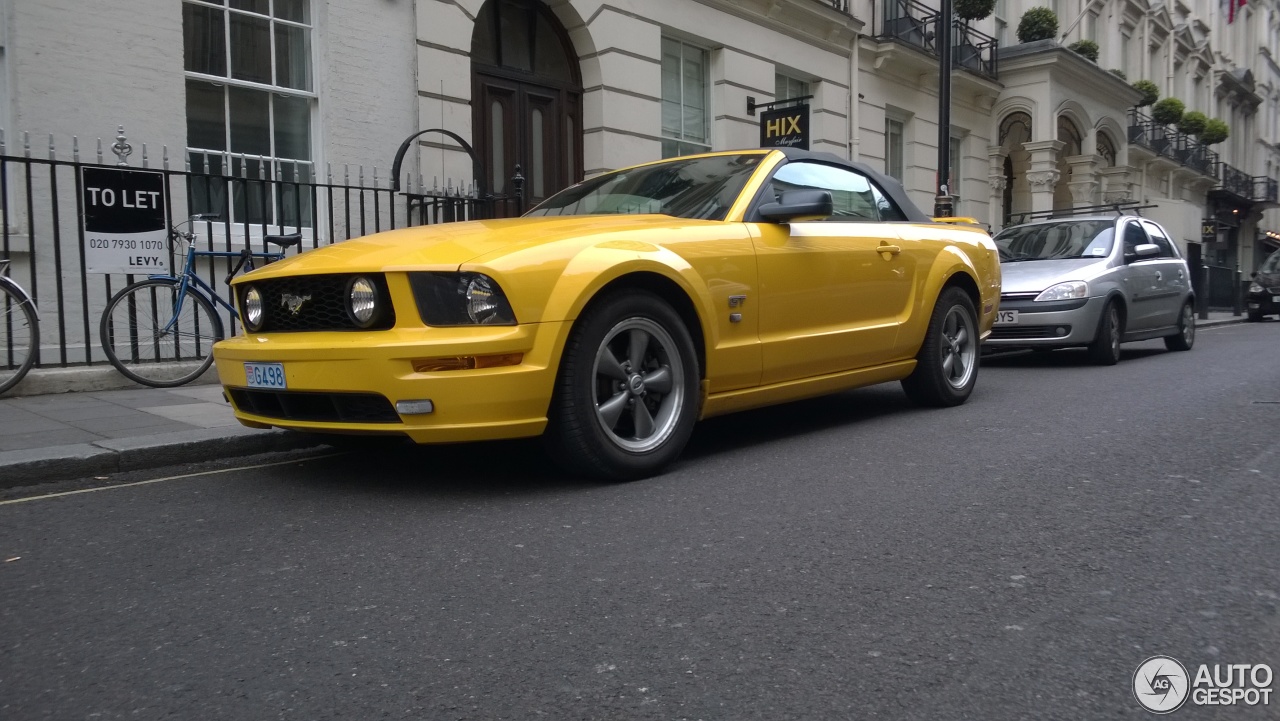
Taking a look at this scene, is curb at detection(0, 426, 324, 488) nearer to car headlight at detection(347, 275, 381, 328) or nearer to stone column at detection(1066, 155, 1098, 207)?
car headlight at detection(347, 275, 381, 328)

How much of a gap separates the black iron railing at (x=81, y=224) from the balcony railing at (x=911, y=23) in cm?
1105

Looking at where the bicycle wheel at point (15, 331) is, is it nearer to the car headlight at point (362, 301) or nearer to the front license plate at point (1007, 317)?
the car headlight at point (362, 301)

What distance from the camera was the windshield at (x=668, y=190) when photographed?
5.22 m

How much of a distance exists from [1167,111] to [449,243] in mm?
32438

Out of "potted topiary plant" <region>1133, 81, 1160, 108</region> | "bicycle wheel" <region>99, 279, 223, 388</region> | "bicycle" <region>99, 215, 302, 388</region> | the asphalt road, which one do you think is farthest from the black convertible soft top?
"potted topiary plant" <region>1133, 81, 1160, 108</region>

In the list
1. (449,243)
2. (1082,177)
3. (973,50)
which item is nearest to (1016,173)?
(1082,177)

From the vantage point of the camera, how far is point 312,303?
431cm

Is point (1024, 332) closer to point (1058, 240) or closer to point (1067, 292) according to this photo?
point (1067, 292)

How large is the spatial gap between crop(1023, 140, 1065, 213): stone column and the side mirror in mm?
17958

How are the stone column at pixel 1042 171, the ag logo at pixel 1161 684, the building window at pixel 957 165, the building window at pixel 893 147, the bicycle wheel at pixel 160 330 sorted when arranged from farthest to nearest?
the stone column at pixel 1042 171 → the building window at pixel 957 165 → the building window at pixel 893 147 → the bicycle wheel at pixel 160 330 → the ag logo at pixel 1161 684

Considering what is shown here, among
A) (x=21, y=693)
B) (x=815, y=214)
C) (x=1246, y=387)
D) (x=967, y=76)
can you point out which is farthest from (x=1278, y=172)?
(x=21, y=693)

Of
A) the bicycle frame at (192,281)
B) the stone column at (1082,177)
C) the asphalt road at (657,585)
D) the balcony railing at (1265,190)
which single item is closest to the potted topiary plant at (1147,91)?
the stone column at (1082,177)

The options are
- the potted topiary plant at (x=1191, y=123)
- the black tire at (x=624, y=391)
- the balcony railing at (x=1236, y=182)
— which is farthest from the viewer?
the balcony railing at (x=1236, y=182)

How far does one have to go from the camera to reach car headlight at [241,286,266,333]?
179 inches
